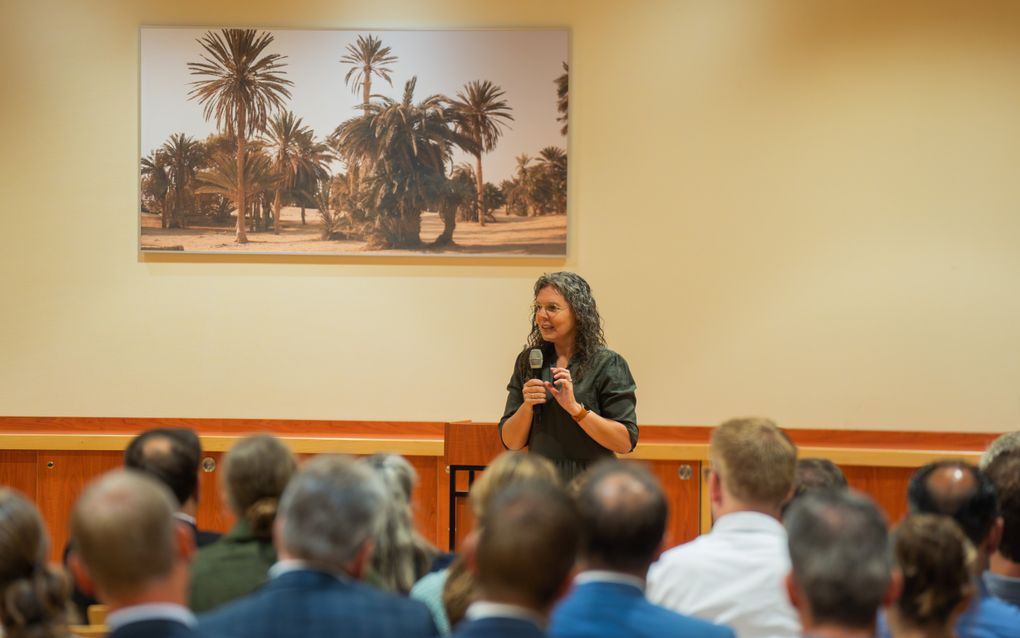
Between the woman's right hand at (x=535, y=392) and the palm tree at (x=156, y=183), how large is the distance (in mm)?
2840

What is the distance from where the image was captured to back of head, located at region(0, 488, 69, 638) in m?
1.73

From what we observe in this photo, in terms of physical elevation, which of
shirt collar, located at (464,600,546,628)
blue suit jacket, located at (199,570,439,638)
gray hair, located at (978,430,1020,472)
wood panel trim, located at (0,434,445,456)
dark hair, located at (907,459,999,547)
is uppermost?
gray hair, located at (978,430,1020,472)

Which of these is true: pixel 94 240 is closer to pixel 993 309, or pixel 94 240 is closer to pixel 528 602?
pixel 528 602

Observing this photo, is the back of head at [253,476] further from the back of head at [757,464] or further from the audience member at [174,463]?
the back of head at [757,464]

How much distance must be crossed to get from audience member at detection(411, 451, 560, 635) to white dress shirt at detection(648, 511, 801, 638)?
0.37 metres

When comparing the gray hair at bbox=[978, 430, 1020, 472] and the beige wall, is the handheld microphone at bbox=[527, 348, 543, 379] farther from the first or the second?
the gray hair at bbox=[978, 430, 1020, 472]

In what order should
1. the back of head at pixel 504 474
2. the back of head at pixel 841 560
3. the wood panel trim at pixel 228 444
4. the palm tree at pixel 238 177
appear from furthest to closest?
the palm tree at pixel 238 177, the wood panel trim at pixel 228 444, the back of head at pixel 504 474, the back of head at pixel 841 560

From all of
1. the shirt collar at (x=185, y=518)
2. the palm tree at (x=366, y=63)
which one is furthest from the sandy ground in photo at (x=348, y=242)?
the shirt collar at (x=185, y=518)

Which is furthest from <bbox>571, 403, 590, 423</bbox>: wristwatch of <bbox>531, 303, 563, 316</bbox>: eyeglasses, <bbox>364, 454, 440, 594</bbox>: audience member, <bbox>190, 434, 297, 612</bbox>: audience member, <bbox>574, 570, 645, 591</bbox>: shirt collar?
<bbox>574, 570, 645, 591</bbox>: shirt collar

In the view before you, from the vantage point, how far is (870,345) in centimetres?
556

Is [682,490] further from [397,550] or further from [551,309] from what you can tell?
[397,550]

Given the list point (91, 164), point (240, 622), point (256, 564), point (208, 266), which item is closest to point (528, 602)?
point (240, 622)

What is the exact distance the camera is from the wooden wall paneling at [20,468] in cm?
531

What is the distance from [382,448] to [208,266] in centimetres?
153
